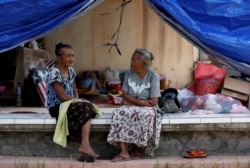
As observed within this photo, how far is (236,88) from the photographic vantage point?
24.1 ft

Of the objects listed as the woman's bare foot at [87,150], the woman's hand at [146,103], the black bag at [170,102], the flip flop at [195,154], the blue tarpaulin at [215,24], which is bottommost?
the flip flop at [195,154]

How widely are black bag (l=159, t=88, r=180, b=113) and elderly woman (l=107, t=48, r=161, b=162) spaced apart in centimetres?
58

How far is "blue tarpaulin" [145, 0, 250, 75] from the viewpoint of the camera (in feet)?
19.2

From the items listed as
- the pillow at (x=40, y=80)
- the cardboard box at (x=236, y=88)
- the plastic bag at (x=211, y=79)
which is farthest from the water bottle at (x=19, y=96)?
the cardboard box at (x=236, y=88)

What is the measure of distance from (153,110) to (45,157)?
1.36 meters

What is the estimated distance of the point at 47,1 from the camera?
5832mm

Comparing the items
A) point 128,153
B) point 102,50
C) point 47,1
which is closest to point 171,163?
point 128,153

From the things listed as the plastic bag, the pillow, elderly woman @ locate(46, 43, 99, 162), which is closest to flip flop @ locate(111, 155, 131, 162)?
elderly woman @ locate(46, 43, 99, 162)

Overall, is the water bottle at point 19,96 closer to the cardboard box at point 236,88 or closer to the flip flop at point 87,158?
the flip flop at point 87,158

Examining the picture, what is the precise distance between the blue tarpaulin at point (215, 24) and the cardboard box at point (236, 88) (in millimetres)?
1287

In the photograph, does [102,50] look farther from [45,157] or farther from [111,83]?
[45,157]

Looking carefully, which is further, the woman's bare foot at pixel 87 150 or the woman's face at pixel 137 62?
the woman's face at pixel 137 62

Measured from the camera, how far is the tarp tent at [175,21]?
5820mm

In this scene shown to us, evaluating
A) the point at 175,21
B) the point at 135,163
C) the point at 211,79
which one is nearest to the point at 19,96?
the point at 211,79
